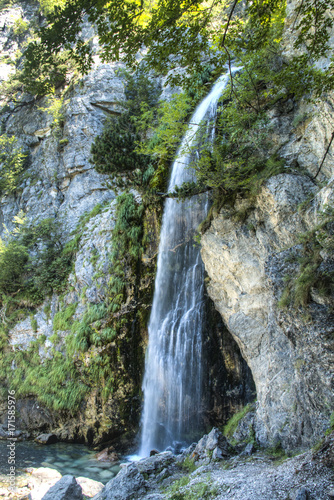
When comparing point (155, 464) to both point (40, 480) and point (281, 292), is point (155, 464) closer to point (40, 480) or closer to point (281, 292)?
point (40, 480)

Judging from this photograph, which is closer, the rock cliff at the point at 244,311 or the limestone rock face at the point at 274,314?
the limestone rock face at the point at 274,314

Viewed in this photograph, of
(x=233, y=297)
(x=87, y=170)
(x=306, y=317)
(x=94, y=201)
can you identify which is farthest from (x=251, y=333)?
(x=87, y=170)

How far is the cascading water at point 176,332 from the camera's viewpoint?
8.77 meters

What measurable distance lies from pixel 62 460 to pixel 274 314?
7900 millimetres

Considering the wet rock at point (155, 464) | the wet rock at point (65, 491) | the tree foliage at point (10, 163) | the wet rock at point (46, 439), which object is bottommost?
the wet rock at point (46, 439)

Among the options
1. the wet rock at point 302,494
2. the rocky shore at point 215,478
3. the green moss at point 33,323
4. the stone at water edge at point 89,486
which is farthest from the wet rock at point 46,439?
the wet rock at point 302,494

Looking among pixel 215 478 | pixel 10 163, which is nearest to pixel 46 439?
pixel 215 478

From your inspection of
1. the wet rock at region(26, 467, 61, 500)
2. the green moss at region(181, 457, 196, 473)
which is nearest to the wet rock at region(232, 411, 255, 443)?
the green moss at region(181, 457, 196, 473)

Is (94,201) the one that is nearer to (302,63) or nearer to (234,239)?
(234,239)

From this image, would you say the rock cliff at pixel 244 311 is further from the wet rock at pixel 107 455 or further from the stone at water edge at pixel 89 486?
the stone at water edge at pixel 89 486

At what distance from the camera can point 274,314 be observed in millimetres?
5734

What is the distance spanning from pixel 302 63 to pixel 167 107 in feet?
12.7

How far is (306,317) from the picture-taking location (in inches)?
189

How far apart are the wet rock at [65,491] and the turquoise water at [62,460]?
2301 mm
